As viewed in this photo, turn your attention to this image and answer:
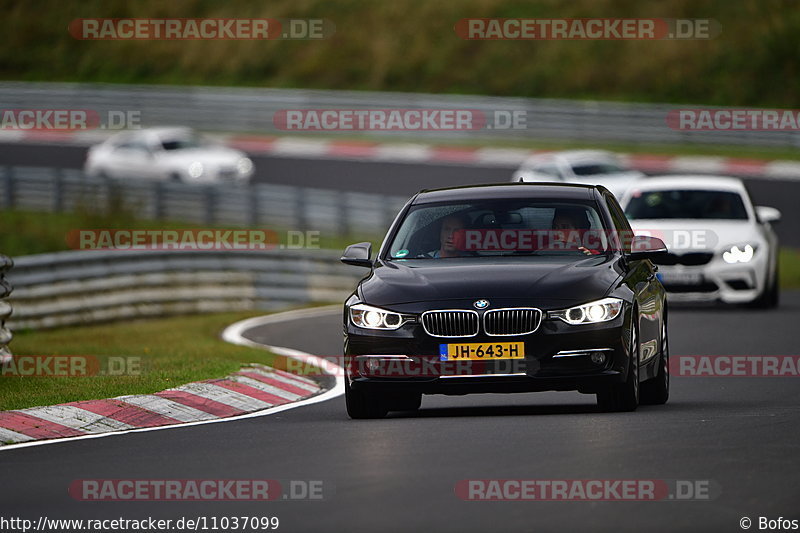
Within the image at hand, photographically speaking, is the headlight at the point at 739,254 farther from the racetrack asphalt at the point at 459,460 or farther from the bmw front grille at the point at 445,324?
the bmw front grille at the point at 445,324

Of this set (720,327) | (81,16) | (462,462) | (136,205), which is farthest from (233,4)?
(462,462)

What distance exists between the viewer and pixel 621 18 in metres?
58.1

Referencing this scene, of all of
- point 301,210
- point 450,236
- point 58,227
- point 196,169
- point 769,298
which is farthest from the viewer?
point 196,169

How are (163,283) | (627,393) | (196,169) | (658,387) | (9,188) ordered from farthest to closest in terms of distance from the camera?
(196,169) < (9,188) < (163,283) < (658,387) < (627,393)

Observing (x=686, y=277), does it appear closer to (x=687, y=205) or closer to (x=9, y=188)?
(x=687, y=205)

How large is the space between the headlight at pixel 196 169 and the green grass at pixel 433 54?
567 inches

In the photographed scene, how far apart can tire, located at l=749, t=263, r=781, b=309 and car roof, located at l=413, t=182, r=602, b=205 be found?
30.8 ft

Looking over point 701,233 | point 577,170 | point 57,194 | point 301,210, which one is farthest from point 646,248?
point 577,170

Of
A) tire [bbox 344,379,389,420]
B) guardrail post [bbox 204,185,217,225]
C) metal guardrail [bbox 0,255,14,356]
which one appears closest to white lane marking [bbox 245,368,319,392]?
metal guardrail [bbox 0,255,14,356]

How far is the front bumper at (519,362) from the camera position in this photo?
11.5 metres

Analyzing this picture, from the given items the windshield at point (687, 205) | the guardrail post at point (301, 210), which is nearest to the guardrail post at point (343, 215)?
the guardrail post at point (301, 210)

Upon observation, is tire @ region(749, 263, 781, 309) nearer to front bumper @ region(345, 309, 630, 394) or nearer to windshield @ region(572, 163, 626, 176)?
front bumper @ region(345, 309, 630, 394)

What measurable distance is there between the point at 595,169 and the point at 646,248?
81.4 ft

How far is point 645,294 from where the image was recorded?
12.7 m
